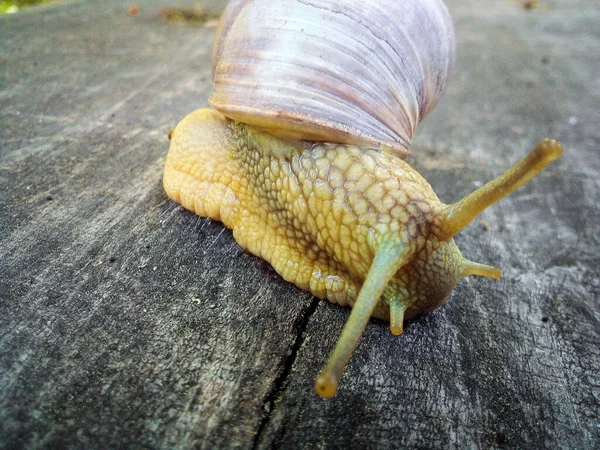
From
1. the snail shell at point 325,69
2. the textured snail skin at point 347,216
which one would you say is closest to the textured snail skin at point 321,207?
the textured snail skin at point 347,216

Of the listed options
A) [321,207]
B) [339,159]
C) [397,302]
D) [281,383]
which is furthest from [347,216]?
[281,383]

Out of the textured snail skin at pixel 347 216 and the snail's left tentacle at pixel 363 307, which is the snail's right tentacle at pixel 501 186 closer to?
the textured snail skin at pixel 347 216

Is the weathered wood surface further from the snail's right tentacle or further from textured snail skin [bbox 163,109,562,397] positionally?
the snail's right tentacle

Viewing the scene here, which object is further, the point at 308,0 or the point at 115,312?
the point at 308,0

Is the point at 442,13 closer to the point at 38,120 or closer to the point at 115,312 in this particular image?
the point at 115,312

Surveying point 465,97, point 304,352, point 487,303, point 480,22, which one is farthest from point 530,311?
point 480,22

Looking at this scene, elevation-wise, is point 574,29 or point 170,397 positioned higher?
point 170,397

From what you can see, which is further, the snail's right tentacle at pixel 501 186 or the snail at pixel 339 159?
the snail at pixel 339 159
